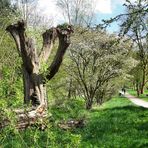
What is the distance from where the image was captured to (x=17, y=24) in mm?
18672

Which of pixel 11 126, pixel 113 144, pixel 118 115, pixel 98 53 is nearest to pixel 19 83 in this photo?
pixel 11 126

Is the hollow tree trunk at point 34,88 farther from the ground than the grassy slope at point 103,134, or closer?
farther from the ground

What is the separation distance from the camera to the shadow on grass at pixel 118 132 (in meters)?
14.1

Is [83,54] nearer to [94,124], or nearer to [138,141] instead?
[94,124]

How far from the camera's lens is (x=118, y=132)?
53.3ft

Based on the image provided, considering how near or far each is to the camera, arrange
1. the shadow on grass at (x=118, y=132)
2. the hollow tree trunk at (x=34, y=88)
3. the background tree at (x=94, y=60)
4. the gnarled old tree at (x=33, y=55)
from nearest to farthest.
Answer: the shadow on grass at (x=118, y=132) < the gnarled old tree at (x=33, y=55) < the hollow tree trunk at (x=34, y=88) < the background tree at (x=94, y=60)

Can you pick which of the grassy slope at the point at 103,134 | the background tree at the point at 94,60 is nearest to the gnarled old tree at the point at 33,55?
the grassy slope at the point at 103,134

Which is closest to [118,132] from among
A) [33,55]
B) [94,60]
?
[33,55]

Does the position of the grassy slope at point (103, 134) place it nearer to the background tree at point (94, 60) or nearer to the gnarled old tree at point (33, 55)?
the gnarled old tree at point (33, 55)

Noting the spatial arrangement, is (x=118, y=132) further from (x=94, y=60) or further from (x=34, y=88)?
(x=94, y=60)

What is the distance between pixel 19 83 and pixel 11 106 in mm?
766

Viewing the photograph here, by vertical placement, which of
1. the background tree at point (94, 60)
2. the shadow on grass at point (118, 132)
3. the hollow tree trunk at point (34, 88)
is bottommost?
the shadow on grass at point (118, 132)

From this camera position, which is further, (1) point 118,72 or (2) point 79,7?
(2) point 79,7

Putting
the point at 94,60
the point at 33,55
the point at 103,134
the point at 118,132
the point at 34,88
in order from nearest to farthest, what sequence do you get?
the point at 103,134
the point at 118,132
the point at 33,55
the point at 34,88
the point at 94,60
